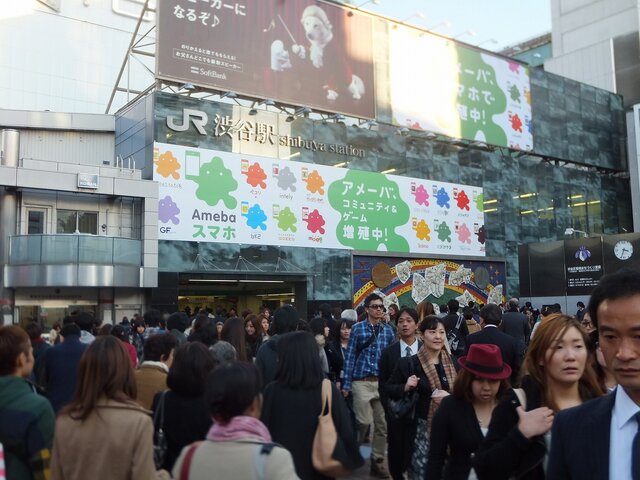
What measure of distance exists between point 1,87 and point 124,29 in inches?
345

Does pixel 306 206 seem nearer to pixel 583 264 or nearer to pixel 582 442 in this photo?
pixel 583 264

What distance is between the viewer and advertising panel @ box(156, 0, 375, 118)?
23.0 m

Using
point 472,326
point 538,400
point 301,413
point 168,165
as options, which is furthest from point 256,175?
point 538,400

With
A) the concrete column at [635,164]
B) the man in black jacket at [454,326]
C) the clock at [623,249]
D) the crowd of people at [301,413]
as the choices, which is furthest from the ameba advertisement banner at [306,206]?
the crowd of people at [301,413]

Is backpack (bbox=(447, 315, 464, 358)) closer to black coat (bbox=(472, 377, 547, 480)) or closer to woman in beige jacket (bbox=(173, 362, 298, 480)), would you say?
black coat (bbox=(472, 377, 547, 480))

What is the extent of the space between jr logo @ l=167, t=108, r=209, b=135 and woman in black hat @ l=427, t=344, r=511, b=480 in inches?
806

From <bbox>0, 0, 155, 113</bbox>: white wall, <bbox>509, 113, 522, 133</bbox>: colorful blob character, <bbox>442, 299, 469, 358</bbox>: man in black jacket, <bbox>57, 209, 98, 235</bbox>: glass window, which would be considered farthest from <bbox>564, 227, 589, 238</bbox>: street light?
<bbox>0, 0, 155, 113</bbox>: white wall

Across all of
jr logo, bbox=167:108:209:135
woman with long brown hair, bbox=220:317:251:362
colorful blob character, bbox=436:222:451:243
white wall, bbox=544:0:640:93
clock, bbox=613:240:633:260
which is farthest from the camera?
white wall, bbox=544:0:640:93

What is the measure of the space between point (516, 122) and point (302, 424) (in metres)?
32.6

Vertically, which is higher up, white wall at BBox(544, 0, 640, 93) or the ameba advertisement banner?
white wall at BBox(544, 0, 640, 93)

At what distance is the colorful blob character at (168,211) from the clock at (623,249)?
18418 millimetres

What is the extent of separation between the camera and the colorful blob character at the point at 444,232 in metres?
29.0

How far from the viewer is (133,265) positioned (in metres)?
20.7

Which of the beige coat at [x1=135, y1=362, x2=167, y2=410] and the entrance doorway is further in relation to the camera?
the entrance doorway
